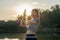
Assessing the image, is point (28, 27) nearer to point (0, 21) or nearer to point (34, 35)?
point (34, 35)

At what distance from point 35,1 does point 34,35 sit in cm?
191

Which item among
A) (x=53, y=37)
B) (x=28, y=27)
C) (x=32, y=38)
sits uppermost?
(x=28, y=27)

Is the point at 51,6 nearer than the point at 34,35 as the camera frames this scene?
No

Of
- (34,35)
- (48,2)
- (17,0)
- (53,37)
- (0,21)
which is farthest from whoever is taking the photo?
(53,37)

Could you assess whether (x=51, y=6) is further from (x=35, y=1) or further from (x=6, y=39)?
(x=6, y=39)

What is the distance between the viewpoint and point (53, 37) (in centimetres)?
411

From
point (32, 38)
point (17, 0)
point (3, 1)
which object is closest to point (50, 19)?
point (17, 0)

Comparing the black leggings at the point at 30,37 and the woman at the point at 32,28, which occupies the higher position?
the woman at the point at 32,28

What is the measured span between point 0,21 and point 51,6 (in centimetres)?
120

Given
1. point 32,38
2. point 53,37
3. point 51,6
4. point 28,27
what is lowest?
point 53,37

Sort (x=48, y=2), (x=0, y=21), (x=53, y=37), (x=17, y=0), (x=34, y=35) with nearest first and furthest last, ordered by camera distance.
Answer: (x=34, y=35) < (x=0, y=21) < (x=17, y=0) < (x=48, y=2) < (x=53, y=37)

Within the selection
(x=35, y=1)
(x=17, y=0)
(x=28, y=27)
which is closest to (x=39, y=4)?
(x=35, y=1)

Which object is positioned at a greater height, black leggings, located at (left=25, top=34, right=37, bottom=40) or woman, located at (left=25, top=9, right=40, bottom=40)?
woman, located at (left=25, top=9, right=40, bottom=40)

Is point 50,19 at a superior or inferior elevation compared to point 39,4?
inferior
